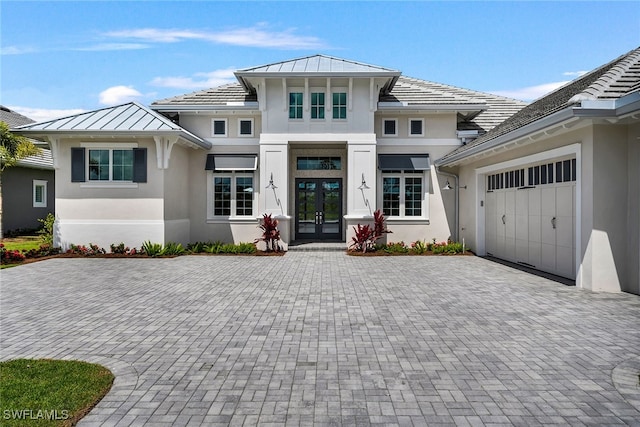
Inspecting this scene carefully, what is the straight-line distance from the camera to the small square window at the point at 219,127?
53.8 feet

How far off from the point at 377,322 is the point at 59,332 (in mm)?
4784

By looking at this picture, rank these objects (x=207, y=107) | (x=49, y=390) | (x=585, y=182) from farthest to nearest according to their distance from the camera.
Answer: (x=207, y=107) → (x=585, y=182) → (x=49, y=390)

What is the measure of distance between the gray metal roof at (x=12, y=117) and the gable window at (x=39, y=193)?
4.00m

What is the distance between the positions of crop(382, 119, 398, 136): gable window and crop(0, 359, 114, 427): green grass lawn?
14.0 m

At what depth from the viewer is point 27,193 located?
20.9 meters

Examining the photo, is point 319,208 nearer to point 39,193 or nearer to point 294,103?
point 294,103

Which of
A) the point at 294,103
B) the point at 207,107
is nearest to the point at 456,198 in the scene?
the point at 294,103

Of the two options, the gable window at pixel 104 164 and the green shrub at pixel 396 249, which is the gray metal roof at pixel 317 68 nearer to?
the gable window at pixel 104 164

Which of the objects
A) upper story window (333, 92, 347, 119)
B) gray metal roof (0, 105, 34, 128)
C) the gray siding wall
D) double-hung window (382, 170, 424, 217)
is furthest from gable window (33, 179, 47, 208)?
double-hung window (382, 170, 424, 217)

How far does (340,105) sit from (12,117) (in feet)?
70.8

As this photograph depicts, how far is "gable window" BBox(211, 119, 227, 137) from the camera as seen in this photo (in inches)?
645

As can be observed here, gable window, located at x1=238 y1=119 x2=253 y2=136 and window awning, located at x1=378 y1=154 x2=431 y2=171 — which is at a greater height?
gable window, located at x1=238 y1=119 x2=253 y2=136

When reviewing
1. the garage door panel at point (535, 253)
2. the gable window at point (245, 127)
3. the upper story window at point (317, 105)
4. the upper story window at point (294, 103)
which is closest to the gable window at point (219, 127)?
the gable window at point (245, 127)

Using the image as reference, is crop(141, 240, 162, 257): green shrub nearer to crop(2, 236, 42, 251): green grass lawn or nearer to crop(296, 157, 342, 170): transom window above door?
crop(2, 236, 42, 251): green grass lawn
